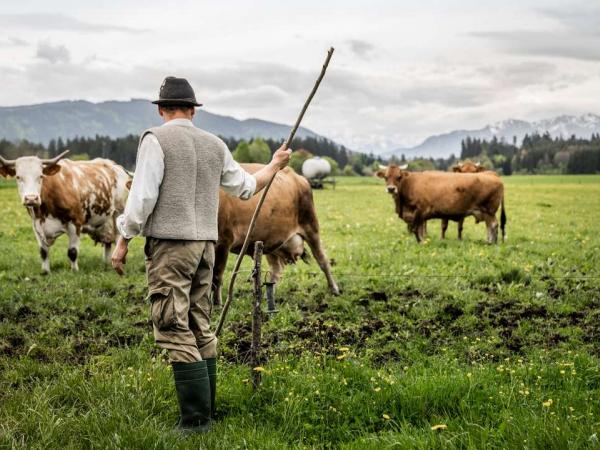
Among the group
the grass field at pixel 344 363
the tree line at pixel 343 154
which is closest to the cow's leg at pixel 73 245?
the grass field at pixel 344 363

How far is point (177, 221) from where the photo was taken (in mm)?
4633

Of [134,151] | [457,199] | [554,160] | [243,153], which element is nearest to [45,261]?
[457,199]

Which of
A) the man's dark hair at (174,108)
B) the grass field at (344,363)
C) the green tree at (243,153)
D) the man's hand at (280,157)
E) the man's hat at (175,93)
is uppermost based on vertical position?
the green tree at (243,153)

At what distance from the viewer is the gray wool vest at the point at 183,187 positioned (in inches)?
181

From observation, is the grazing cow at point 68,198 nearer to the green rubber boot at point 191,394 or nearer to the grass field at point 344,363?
the grass field at point 344,363

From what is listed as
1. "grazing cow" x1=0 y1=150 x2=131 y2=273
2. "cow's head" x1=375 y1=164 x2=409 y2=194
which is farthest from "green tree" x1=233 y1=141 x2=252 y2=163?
"grazing cow" x1=0 y1=150 x2=131 y2=273

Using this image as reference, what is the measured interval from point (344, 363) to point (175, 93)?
9.87 feet

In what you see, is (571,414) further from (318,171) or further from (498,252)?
(318,171)

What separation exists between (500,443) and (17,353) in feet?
17.1

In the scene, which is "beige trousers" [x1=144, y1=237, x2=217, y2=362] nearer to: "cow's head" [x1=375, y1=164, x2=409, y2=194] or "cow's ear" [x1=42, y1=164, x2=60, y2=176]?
"cow's ear" [x1=42, y1=164, x2=60, y2=176]

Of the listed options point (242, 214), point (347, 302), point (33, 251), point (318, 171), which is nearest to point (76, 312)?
point (242, 214)

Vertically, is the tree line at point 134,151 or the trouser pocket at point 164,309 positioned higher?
the tree line at point 134,151

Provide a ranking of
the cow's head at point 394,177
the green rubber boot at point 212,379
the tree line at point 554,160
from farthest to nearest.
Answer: the tree line at point 554,160
the cow's head at point 394,177
the green rubber boot at point 212,379

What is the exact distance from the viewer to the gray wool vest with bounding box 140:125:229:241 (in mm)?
4605
